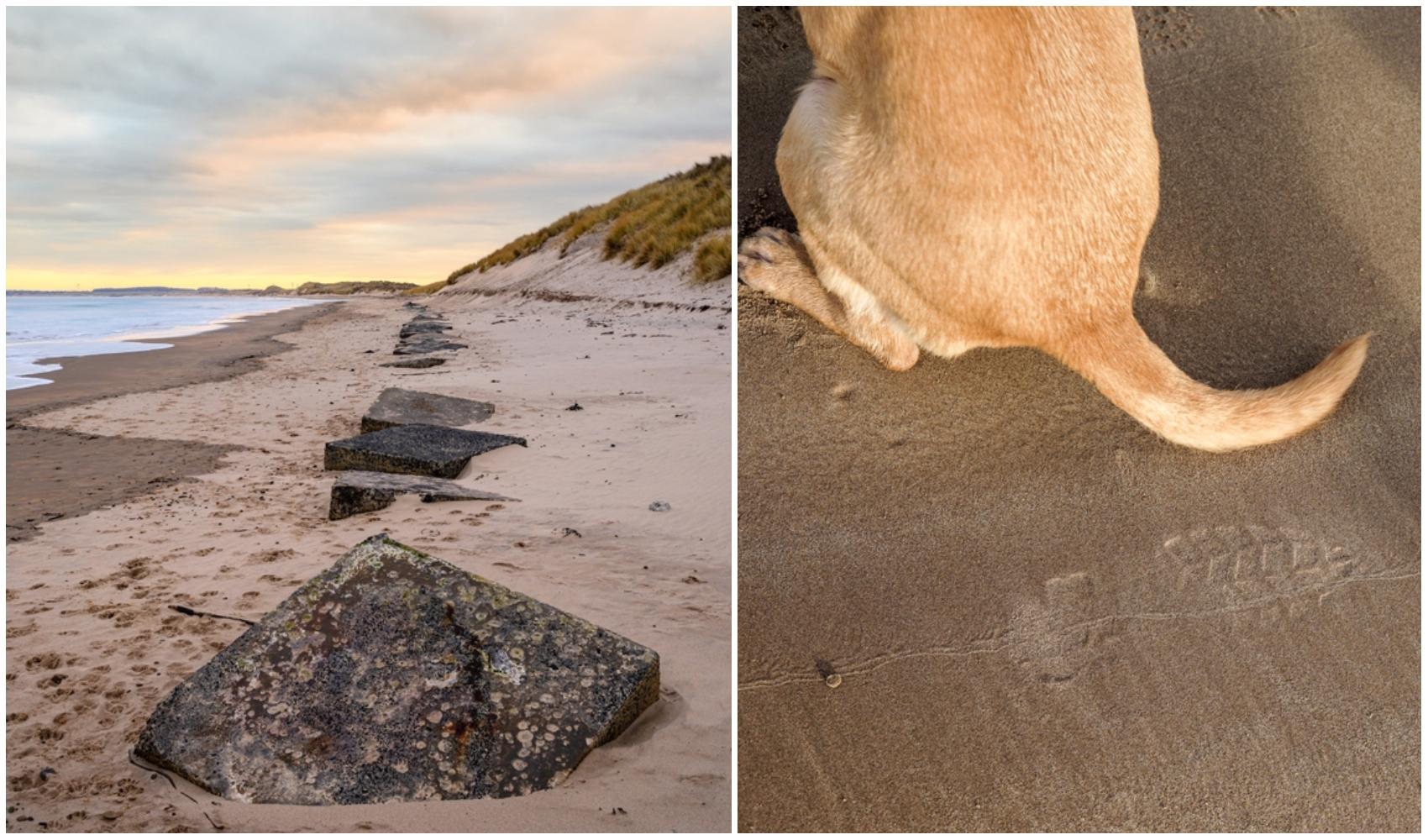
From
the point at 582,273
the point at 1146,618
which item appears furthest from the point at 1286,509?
the point at 582,273

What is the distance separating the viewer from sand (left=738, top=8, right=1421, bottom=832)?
84.7 inches

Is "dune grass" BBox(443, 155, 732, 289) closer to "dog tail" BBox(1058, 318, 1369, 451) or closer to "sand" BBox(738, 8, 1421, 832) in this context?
"sand" BBox(738, 8, 1421, 832)

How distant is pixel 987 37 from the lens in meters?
2.18

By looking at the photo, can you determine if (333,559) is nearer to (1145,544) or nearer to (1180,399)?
(1145,544)

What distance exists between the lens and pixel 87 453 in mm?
5656

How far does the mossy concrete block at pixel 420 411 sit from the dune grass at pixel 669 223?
656 cm

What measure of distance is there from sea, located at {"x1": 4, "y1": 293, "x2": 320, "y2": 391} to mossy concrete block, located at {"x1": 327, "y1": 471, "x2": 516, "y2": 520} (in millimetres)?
5546

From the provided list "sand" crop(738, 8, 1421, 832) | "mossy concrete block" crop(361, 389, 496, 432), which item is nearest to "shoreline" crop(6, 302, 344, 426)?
"mossy concrete block" crop(361, 389, 496, 432)

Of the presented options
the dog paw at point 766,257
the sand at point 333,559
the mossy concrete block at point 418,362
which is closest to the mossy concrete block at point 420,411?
the sand at point 333,559

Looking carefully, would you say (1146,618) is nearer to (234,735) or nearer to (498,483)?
(234,735)

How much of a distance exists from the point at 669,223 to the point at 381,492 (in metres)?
13.9

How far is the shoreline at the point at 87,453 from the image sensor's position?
4.30 m

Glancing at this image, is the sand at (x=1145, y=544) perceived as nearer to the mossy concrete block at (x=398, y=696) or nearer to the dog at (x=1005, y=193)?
the dog at (x=1005, y=193)

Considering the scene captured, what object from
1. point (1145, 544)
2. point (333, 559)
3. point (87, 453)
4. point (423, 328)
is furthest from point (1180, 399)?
point (423, 328)
